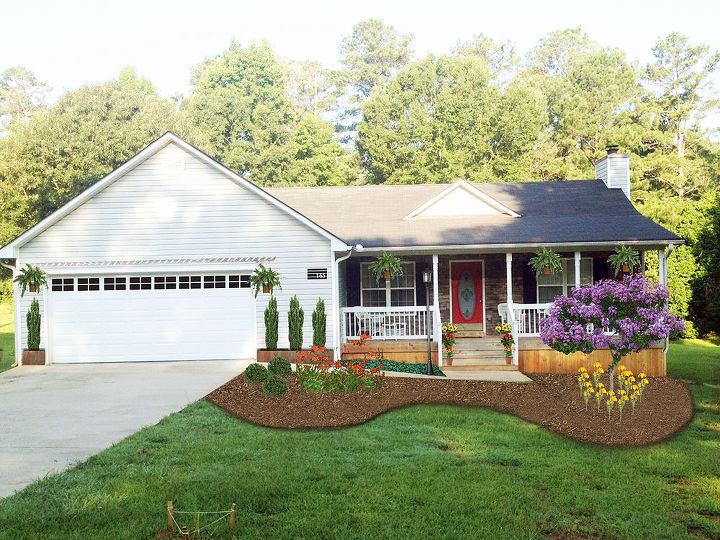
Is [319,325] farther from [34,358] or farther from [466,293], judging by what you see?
[34,358]

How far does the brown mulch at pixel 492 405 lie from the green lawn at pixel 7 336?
27.1 feet

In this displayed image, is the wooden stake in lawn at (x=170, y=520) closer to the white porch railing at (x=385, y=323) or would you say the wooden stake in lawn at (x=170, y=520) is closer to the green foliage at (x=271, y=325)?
the green foliage at (x=271, y=325)

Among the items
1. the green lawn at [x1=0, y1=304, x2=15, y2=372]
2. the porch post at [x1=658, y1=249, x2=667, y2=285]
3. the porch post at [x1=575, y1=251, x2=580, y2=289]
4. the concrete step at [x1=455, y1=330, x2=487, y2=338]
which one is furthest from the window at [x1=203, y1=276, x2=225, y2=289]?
the porch post at [x1=658, y1=249, x2=667, y2=285]

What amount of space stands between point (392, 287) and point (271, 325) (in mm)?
3643

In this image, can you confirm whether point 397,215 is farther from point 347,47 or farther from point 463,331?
point 347,47

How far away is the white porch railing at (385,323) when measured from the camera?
55.2ft

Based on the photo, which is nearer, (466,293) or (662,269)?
(662,269)

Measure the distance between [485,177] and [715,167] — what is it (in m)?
11.2

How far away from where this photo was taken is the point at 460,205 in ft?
63.3

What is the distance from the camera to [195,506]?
19.8 feet

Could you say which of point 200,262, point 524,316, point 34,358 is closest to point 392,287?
point 524,316

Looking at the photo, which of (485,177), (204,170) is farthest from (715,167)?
(204,170)

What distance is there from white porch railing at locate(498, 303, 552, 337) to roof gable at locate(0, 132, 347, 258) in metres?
4.24

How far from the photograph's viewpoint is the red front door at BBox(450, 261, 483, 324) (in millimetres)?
18609
